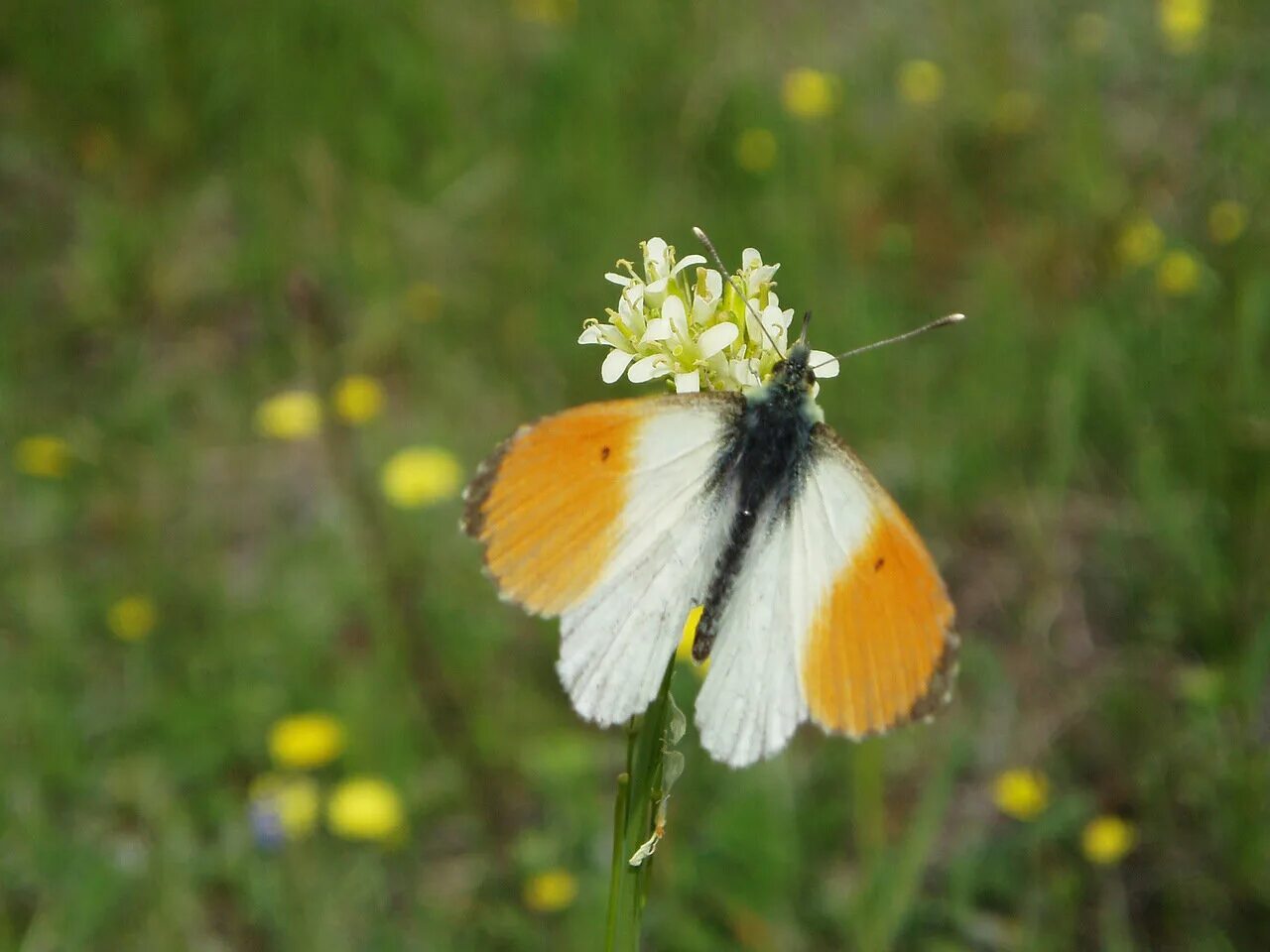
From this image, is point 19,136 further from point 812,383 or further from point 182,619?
point 812,383

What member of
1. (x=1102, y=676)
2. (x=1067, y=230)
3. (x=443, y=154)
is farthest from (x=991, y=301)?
(x=443, y=154)

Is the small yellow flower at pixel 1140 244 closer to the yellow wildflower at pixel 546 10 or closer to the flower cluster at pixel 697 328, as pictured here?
the yellow wildflower at pixel 546 10

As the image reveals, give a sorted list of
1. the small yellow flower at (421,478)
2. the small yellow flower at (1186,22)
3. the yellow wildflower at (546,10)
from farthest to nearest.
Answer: the yellow wildflower at (546,10) < the small yellow flower at (1186,22) < the small yellow flower at (421,478)

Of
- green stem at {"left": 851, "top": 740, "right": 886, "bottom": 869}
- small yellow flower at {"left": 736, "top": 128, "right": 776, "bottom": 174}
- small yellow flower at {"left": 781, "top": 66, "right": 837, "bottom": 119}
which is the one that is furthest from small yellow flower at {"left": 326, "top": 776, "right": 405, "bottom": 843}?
small yellow flower at {"left": 781, "top": 66, "right": 837, "bottom": 119}

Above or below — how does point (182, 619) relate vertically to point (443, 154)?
below

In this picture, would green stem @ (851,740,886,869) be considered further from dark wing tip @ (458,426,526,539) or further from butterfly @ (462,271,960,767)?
dark wing tip @ (458,426,526,539)

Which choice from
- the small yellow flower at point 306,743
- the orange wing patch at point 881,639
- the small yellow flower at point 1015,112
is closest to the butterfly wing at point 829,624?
the orange wing patch at point 881,639
